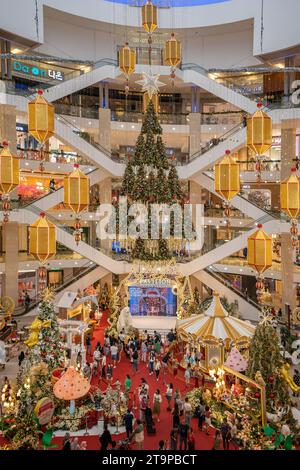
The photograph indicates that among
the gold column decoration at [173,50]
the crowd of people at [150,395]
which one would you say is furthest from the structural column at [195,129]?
the crowd of people at [150,395]

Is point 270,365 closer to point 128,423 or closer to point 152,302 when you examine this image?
point 128,423

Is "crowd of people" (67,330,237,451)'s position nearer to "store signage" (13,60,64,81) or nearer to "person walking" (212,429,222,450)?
"person walking" (212,429,222,450)

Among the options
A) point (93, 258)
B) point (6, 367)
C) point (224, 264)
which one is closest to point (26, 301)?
point (93, 258)

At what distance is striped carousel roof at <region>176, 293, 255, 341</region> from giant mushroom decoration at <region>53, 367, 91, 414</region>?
384 centimetres

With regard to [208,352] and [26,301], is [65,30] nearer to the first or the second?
[26,301]

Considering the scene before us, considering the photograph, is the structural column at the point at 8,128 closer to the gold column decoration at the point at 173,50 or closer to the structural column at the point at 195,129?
the gold column decoration at the point at 173,50

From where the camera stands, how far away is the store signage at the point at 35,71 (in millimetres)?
22655

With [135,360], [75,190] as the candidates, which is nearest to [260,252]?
[75,190]

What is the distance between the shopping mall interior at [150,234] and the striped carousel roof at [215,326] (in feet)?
0.17

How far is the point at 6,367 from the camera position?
47.2 feet

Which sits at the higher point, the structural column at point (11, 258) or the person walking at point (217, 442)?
the structural column at point (11, 258)

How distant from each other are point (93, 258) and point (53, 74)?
1056 cm

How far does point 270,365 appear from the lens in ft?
33.7
